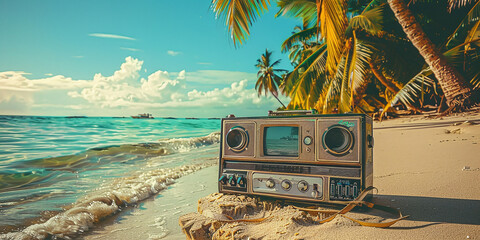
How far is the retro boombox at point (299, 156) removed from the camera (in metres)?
1.45

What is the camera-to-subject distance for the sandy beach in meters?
1.30

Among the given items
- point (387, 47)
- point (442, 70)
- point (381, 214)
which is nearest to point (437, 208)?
point (381, 214)

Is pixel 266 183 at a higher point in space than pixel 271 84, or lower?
lower

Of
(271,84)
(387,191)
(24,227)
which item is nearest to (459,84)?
(387,191)

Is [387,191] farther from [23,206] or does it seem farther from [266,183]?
[23,206]

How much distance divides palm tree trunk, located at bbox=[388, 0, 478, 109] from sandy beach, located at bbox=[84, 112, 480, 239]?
159 cm

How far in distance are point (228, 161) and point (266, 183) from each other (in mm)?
303

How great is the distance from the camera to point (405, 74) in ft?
29.5

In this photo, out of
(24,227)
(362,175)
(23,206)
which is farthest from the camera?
(23,206)

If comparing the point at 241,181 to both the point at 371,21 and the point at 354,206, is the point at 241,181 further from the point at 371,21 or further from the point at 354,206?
the point at 371,21

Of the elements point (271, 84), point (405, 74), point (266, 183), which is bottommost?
point (266, 183)

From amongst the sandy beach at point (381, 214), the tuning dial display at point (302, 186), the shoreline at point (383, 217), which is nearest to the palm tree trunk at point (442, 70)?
the sandy beach at point (381, 214)

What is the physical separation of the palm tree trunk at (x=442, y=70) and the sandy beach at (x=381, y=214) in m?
1.59

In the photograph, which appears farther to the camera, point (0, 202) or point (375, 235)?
point (0, 202)
